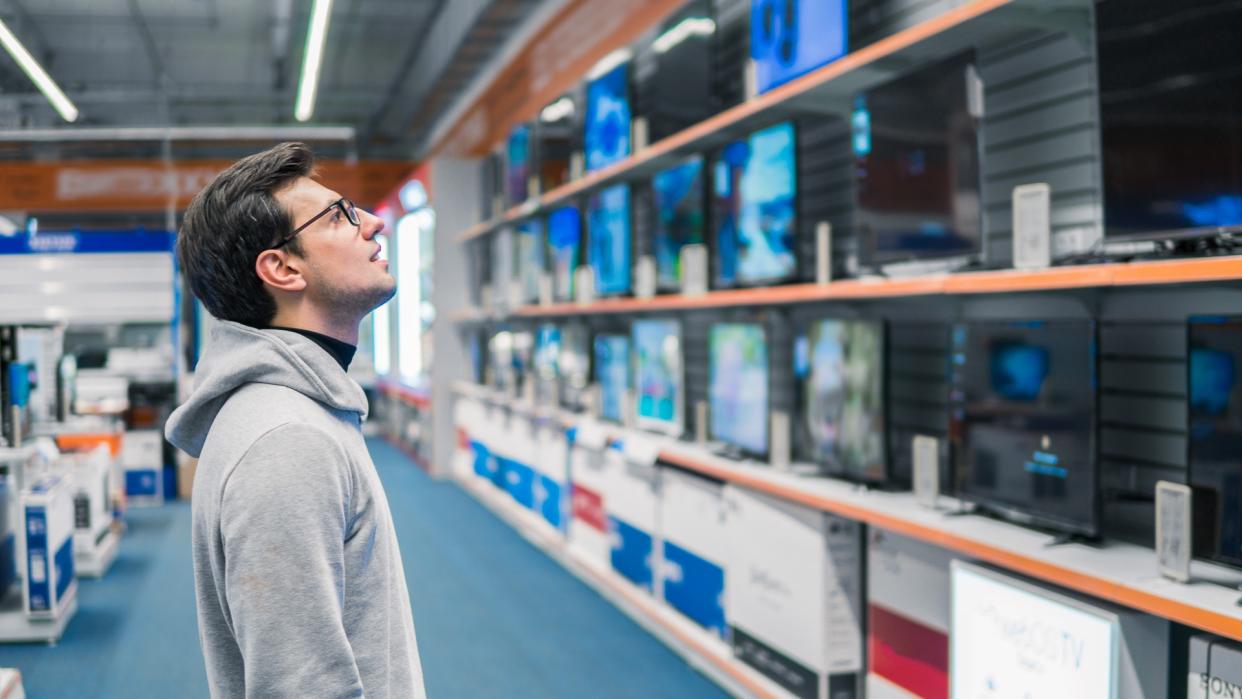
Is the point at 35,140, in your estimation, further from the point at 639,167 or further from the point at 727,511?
the point at 727,511

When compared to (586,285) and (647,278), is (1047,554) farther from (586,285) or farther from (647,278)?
(586,285)

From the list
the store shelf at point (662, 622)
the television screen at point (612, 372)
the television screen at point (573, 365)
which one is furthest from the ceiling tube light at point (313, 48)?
the store shelf at point (662, 622)

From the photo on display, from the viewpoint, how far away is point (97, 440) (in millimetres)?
7598

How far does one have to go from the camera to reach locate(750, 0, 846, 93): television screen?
10.4 feet

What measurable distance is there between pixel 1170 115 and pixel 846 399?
54.4 inches

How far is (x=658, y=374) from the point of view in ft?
15.6

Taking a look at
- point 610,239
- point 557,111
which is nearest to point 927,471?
point 610,239

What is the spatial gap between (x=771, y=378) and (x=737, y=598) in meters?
0.79

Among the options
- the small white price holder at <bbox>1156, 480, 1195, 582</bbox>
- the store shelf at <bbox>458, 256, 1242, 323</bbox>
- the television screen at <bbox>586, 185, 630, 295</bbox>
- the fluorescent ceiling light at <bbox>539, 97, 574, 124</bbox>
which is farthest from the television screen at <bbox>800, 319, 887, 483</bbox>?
the fluorescent ceiling light at <bbox>539, 97, 574, 124</bbox>

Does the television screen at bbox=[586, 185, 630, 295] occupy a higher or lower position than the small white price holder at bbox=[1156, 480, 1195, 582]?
higher

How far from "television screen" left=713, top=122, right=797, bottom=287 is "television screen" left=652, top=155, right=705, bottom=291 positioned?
16 cm

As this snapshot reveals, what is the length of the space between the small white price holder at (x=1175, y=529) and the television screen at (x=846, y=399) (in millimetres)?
Answer: 1078

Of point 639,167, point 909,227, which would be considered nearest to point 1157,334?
point 909,227

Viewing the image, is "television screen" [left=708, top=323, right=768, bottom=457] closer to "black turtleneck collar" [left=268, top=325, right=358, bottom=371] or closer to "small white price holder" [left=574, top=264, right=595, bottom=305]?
"small white price holder" [left=574, top=264, right=595, bottom=305]
